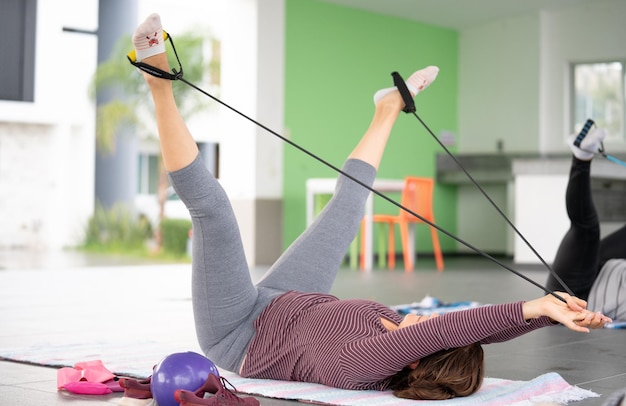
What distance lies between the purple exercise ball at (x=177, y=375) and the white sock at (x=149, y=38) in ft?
2.40

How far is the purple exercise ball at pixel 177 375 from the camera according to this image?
201 cm

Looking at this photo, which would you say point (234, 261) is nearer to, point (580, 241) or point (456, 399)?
point (456, 399)

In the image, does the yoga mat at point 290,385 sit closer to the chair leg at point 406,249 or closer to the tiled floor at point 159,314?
the tiled floor at point 159,314

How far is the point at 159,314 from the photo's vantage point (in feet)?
14.3

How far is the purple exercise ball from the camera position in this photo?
2.01 meters

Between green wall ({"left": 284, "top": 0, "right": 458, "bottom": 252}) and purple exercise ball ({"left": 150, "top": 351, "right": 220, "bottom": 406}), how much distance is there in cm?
702

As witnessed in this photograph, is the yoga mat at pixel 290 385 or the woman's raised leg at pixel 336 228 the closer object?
the yoga mat at pixel 290 385

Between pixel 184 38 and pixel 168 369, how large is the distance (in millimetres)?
11061

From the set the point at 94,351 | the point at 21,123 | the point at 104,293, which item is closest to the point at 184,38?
the point at 21,123

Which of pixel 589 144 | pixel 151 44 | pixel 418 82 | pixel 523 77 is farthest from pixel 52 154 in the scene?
pixel 151 44

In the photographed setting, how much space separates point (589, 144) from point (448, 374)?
1.97m

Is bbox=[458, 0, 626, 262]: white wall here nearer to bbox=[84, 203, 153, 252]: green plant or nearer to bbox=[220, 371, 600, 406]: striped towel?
bbox=[84, 203, 153, 252]: green plant

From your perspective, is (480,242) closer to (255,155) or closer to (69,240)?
(255,155)

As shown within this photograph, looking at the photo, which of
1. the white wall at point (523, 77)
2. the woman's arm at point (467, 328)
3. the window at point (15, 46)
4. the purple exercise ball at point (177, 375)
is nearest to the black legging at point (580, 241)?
the woman's arm at point (467, 328)
